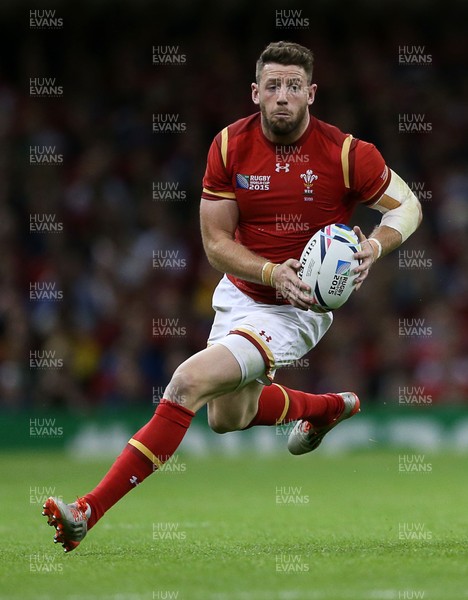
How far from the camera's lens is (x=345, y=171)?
698cm

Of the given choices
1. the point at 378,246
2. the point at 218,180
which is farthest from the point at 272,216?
the point at 378,246

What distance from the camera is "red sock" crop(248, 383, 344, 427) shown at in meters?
7.73

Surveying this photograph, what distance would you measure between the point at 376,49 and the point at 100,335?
7257 millimetres

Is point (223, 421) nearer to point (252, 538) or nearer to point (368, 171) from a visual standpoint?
point (252, 538)

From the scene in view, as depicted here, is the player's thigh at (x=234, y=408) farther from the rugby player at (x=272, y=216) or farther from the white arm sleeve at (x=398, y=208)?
the white arm sleeve at (x=398, y=208)

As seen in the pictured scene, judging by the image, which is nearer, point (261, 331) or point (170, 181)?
point (261, 331)

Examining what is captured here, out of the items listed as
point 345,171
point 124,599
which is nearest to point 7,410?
point 345,171

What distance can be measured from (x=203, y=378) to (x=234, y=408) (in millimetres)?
1001

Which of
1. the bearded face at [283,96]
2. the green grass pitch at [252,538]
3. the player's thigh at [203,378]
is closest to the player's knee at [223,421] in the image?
the green grass pitch at [252,538]

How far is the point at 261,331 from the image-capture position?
6.88 m

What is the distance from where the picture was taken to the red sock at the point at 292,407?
7730mm

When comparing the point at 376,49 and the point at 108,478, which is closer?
the point at 108,478

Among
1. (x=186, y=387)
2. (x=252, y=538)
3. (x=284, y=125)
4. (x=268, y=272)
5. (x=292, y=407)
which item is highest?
(x=284, y=125)

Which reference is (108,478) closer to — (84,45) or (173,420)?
(173,420)
